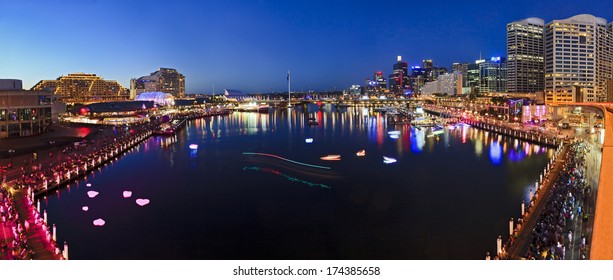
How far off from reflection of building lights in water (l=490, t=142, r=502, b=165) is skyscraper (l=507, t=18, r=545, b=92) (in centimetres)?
3719

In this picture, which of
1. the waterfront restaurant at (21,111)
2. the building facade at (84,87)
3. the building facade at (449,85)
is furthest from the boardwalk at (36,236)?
the building facade at (449,85)

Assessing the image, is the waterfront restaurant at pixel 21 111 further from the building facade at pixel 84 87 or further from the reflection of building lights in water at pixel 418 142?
the building facade at pixel 84 87

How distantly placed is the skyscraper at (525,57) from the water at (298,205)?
39.0 metres

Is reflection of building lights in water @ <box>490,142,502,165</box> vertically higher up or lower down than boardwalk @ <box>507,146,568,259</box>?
higher up

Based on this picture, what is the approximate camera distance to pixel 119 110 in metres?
32.6

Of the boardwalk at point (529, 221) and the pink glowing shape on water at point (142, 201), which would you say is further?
the pink glowing shape on water at point (142, 201)

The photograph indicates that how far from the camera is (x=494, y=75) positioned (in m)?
59.5

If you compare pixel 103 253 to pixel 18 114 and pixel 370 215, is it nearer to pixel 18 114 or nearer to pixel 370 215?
pixel 370 215

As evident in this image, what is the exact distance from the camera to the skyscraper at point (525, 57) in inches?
1978

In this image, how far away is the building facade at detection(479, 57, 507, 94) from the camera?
58.9 meters

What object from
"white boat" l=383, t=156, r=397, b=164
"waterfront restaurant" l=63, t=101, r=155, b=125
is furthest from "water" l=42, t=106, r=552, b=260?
"waterfront restaurant" l=63, t=101, r=155, b=125

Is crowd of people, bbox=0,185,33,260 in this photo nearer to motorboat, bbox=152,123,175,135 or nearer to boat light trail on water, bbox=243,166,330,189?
boat light trail on water, bbox=243,166,330,189

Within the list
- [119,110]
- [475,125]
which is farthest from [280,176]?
[119,110]

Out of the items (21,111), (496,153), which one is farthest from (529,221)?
(21,111)
